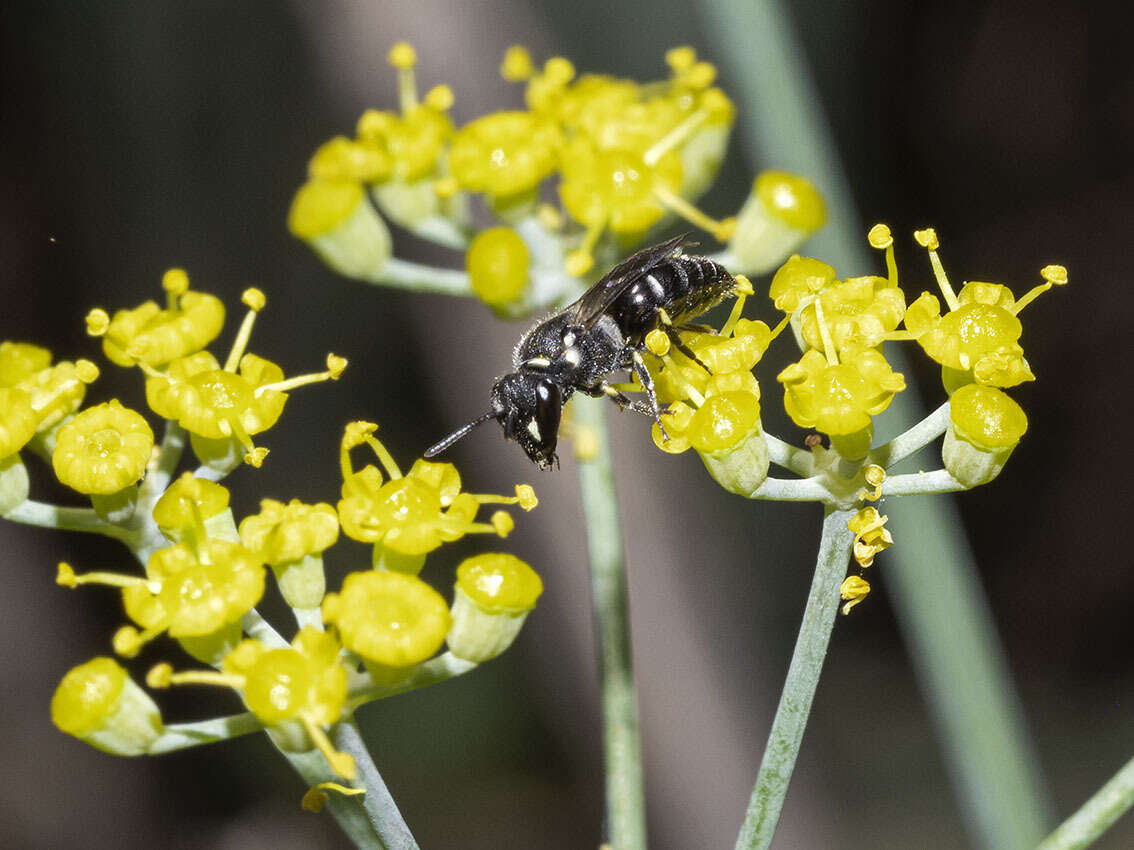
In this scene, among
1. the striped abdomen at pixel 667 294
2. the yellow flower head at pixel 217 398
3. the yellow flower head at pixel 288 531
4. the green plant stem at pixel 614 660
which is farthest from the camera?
the striped abdomen at pixel 667 294

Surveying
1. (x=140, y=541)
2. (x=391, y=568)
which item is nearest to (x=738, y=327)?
(x=391, y=568)

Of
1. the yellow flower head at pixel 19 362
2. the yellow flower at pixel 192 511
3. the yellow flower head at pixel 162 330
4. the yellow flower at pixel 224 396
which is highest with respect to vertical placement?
the yellow flower head at pixel 19 362

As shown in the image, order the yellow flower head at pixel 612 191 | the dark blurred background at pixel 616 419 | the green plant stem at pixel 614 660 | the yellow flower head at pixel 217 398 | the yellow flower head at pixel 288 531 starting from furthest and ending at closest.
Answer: the dark blurred background at pixel 616 419, the yellow flower head at pixel 612 191, the green plant stem at pixel 614 660, the yellow flower head at pixel 217 398, the yellow flower head at pixel 288 531

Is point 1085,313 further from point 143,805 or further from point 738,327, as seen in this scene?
point 143,805

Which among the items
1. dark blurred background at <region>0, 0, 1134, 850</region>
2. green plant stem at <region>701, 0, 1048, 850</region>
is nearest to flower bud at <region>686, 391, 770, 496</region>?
green plant stem at <region>701, 0, 1048, 850</region>

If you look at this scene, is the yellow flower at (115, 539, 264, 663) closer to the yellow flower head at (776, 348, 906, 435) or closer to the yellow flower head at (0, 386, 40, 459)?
the yellow flower head at (0, 386, 40, 459)

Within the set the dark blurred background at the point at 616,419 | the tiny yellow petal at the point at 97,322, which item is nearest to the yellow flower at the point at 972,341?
the tiny yellow petal at the point at 97,322

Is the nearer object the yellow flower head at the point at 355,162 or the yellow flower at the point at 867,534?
the yellow flower at the point at 867,534

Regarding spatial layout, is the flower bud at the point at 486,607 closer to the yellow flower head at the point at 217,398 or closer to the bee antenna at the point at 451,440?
the bee antenna at the point at 451,440
